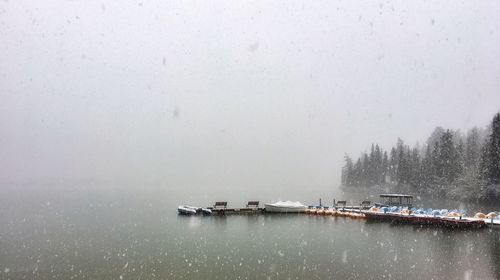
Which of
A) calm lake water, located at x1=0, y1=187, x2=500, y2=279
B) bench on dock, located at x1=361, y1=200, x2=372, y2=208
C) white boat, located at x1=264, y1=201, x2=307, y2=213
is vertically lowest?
calm lake water, located at x1=0, y1=187, x2=500, y2=279

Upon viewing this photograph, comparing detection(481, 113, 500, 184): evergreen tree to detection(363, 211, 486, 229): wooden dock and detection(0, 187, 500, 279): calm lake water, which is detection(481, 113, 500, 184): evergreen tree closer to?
detection(363, 211, 486, 229): wooden dock

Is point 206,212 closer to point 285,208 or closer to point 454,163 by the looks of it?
point 285,208

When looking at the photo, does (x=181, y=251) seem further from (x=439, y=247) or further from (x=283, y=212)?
(x=283, y=212)

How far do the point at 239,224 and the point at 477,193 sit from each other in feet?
250

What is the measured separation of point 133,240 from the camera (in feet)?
150

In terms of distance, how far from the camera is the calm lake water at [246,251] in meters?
30.2

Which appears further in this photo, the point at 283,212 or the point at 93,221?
Answer: the point at 283,212

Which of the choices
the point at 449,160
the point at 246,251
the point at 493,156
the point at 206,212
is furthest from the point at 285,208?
the point at 449,160

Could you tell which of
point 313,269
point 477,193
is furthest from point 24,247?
point 477,193

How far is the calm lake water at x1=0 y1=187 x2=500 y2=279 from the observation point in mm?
30156

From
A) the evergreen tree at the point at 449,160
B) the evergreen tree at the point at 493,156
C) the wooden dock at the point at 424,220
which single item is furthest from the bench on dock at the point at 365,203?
the evergreen tree at the point at 449,160

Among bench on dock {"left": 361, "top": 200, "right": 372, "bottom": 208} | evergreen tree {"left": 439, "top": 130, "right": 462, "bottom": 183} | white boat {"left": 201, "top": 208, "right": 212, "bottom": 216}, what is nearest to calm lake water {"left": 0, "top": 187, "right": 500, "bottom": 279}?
white boat {"left": 201, "top": 208, "right": 212, "bottom": 216}

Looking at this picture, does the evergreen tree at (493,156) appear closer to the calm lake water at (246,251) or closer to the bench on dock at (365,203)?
the bench on dock at (365,203)

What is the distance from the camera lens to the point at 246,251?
38.1 m
